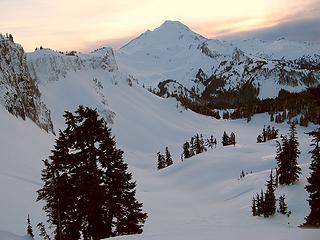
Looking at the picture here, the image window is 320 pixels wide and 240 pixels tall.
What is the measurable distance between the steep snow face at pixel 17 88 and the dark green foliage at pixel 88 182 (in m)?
70.5

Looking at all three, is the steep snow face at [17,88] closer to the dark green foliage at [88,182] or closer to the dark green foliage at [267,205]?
the dark green foliage at [267,205]

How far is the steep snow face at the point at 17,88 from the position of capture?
9279 cm

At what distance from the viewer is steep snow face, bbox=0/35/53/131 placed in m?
92.8

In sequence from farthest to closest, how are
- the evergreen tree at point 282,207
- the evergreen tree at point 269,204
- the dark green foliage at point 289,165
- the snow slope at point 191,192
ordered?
1. the dark green foliage at point 289,165
2. the evergreen tree at point 282,207
3. the evergreen tree at point 269,204
4. the snow slope at point 191,192

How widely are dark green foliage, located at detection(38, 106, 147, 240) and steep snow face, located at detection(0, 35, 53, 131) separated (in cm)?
7055

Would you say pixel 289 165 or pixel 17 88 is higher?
pixel 17 88

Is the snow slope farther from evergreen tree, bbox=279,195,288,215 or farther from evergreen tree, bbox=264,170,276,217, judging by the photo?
evergreen tree, bbox=264,170,276,217

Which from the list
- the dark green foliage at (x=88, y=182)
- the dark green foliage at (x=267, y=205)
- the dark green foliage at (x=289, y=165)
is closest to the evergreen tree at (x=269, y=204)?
the dark green foliage at (x=267, y=205)

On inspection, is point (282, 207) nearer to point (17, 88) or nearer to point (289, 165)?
point (289, 165)

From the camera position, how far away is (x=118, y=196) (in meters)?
23.2

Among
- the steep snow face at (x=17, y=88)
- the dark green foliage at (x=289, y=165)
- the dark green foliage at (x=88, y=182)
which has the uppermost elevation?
the steep snow face at (x=17, y=88)

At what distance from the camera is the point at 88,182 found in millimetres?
21438

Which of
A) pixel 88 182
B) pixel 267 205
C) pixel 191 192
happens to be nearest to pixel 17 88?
pixel 191 192

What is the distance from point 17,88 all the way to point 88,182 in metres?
94.3
